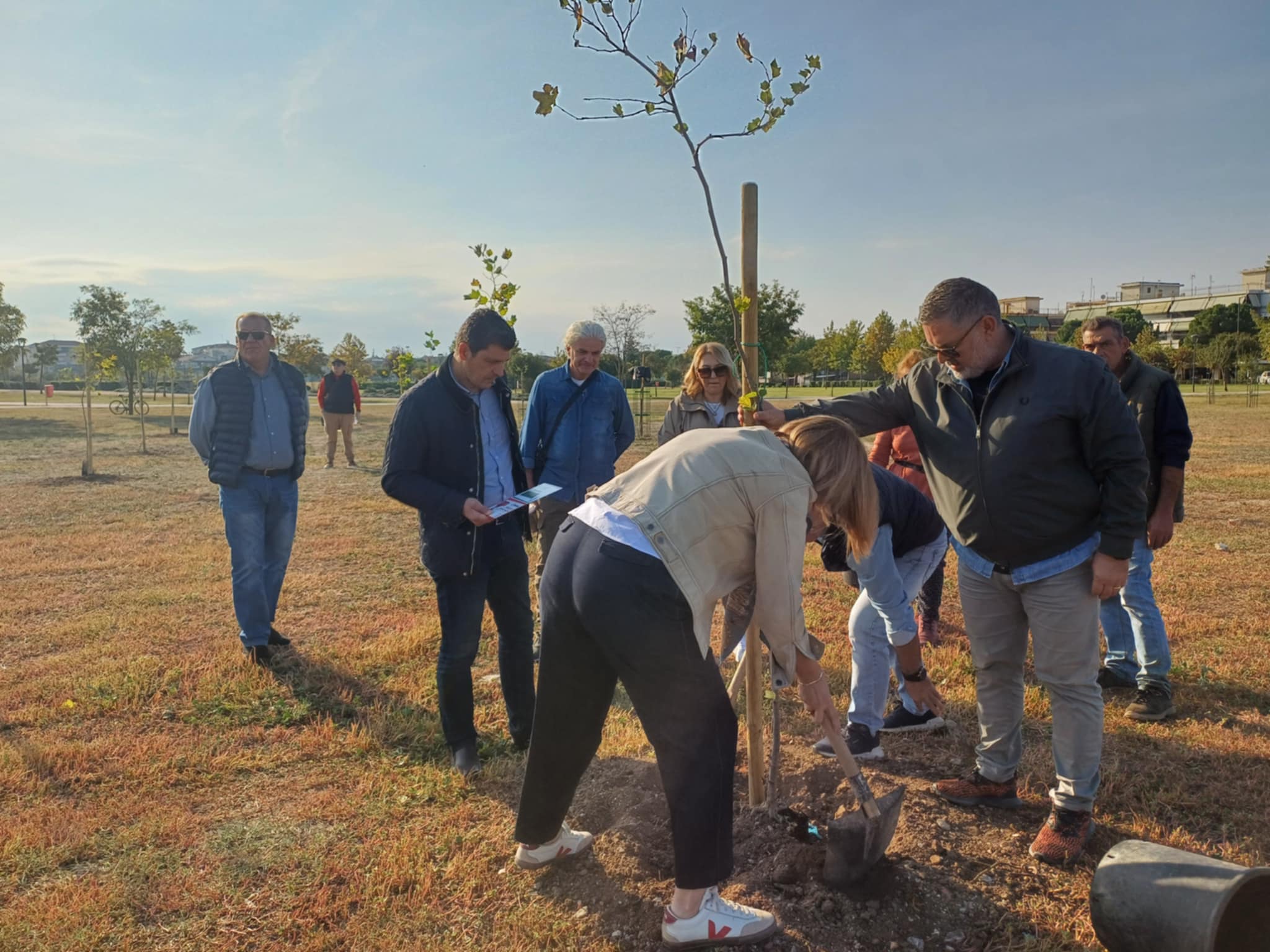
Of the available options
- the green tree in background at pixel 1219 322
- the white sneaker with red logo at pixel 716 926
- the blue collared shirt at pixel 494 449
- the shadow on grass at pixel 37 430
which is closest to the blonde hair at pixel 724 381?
the blue collared shirt at pixel 494 449

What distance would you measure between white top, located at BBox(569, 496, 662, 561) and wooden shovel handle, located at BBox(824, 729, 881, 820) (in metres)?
1.06

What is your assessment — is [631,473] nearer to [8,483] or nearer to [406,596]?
[406,596]

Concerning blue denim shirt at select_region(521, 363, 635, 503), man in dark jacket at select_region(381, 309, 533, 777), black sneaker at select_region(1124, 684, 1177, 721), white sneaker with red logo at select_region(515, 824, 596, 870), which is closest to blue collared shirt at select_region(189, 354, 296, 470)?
blue denim shirt at select_region(521, 363, 635, 503)

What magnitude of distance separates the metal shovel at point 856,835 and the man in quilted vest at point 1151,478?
2162mm

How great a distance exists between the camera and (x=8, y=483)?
12.8 metres

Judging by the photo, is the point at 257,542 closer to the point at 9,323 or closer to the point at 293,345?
the point at 293,345

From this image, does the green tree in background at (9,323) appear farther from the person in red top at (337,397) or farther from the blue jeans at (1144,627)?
the blue jeans at (1144,627)

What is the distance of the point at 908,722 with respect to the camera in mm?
4070

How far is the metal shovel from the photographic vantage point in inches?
106

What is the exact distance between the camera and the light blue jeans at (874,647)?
3.73 metres

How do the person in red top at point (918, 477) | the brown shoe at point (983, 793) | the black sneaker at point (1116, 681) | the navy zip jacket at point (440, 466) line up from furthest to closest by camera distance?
the person in red top at point (918, 477)
the black sneaker at point (1116, 681)
the navy zip jacket at point (440, 466)
the brown shoe at point (983, 793)

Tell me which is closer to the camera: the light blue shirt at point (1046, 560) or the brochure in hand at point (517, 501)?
the light blue shirt at point (1046, 560)

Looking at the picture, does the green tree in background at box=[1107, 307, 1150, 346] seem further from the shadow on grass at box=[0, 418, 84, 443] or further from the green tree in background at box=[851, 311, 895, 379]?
the shadow on grass at box=[0, 418, 84, 443]

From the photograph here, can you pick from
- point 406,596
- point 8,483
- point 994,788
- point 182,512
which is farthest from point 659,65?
point 8,483
